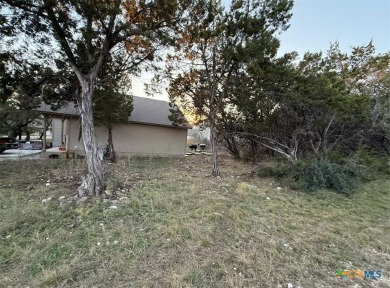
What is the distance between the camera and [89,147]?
15.6 ft

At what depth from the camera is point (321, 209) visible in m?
4.52

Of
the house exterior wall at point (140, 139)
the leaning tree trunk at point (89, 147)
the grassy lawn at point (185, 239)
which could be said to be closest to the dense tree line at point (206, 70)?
the leaning tree trunk at point (89, 147)

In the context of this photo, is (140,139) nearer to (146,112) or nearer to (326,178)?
(146,112)

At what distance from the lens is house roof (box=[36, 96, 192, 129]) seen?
10.3m

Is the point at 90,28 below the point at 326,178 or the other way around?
the other way around

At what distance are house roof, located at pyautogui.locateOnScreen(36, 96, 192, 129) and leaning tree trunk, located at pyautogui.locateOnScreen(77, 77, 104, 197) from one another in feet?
20.1

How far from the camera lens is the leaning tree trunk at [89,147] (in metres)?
4.54

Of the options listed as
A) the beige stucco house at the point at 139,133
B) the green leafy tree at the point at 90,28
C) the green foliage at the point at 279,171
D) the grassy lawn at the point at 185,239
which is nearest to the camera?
the grassy lawn at the point at 185,239

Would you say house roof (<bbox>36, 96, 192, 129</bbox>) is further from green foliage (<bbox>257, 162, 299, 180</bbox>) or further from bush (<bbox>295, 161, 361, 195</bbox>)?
bush (<bbox>295, 161, 361, 195</bbox>)

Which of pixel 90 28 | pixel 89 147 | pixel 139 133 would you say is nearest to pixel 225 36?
pixel 90 28

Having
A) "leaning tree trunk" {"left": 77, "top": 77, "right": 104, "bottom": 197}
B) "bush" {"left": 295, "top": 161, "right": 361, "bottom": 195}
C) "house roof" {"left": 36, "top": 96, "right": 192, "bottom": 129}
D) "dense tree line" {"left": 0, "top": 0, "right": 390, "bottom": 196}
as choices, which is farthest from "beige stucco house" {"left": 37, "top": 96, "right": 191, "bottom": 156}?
"bush" {"left": 295, "top": 161, "right": 361, "bottom": 195}

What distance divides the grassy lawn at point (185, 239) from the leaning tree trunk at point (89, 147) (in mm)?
381

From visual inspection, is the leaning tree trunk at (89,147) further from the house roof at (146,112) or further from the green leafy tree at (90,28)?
the house roof at (146,112)

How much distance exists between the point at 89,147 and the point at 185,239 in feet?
10.4
